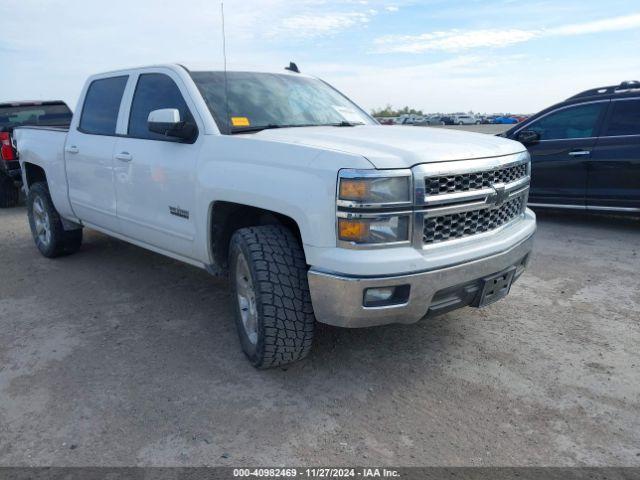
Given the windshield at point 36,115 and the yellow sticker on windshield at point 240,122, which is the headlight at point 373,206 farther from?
the windshield at point 36,115

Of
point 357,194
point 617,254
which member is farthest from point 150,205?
point 617,254

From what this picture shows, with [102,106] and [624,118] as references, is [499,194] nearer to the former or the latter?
[102,106]

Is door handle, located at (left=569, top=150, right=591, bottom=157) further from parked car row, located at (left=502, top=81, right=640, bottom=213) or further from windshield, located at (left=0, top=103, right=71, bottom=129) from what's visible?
windshield, located at (left=0, top=103, right=71, bottom=129)

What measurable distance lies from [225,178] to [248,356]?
1.09 m

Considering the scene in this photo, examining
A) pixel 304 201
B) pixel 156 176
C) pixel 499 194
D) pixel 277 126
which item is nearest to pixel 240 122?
pixel 277 126

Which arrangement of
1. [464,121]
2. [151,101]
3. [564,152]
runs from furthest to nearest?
[464,121]
[564,152]
[151,101]

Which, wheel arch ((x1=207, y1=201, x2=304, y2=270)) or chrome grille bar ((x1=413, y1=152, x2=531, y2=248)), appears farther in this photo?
wheel arch ((x1=207, y1=201, x2=304, y2=270))

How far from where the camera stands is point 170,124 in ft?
11.3

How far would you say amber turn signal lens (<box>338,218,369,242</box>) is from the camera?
267cm

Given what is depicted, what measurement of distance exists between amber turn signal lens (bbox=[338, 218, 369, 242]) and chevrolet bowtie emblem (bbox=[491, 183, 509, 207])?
2.91 feet

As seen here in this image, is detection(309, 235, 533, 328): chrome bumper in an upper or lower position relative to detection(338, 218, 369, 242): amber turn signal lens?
lower

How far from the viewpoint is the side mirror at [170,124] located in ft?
11.3

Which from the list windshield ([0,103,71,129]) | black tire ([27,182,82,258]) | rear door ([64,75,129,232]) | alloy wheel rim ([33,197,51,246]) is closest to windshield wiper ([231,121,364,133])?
rear door ([64,75,129,232])

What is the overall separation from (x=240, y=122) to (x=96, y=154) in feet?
5.76
